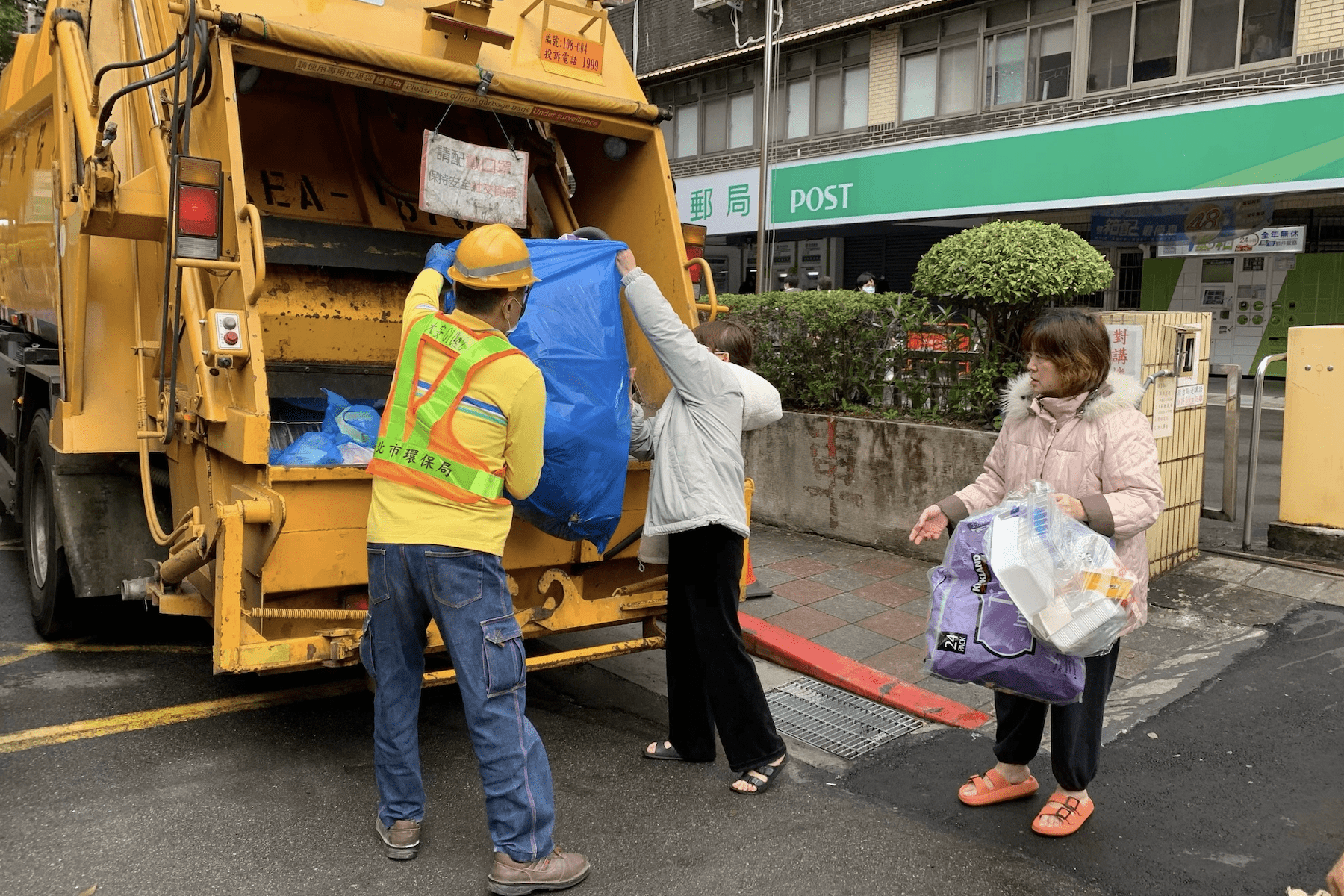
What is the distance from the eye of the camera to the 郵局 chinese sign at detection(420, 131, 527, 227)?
436 centimetres

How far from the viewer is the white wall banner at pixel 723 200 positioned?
18906mm

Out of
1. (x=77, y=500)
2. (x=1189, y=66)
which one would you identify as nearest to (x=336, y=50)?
(x=77, y=500)

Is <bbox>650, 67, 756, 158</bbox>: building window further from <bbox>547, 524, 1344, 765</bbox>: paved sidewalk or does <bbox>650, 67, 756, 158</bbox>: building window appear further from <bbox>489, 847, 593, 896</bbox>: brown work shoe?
<bbox>489, 847, 593, 896</bbox>: brown work shoe

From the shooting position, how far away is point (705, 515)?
131 inches

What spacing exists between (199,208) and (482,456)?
4.50 ft

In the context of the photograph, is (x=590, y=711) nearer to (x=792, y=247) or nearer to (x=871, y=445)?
(x=871, y=445)

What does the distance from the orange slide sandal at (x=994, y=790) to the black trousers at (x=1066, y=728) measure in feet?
0.22

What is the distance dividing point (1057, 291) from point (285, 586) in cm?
404

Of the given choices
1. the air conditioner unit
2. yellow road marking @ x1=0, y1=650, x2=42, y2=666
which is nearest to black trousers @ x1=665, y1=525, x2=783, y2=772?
yellow road marking @ x1=0, y1=650, x2=42, y2=666

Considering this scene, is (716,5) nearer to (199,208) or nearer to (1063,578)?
(199,208)

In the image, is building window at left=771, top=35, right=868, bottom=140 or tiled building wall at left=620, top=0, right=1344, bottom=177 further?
building window at left=771, top=35, right=868, bottom=140

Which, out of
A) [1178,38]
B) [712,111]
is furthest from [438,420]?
[712,111]

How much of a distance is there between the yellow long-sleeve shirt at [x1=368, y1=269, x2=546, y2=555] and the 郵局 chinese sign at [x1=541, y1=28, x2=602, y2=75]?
6.05 ft

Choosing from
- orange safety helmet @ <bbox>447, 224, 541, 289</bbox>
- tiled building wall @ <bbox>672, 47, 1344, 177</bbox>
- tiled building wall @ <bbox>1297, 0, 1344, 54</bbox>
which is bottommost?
orange safety helmet @ <bbox>447, 224, 541, 289</bbox>
